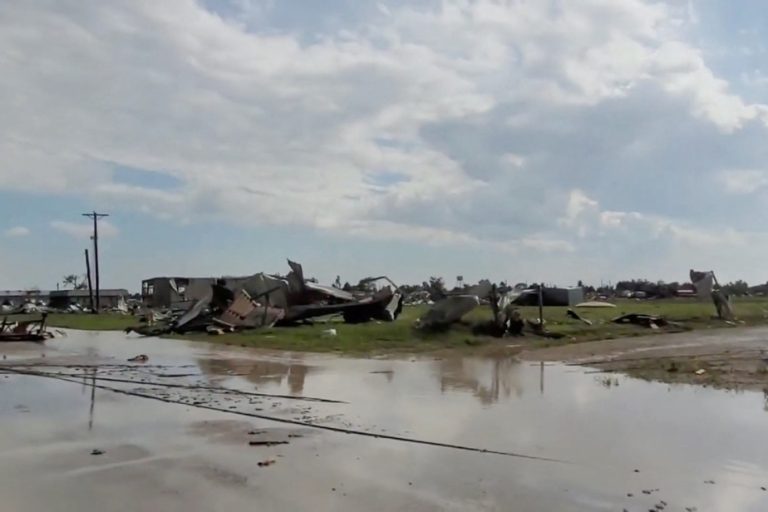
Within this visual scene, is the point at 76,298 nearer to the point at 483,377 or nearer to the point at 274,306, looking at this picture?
the point at 274,306

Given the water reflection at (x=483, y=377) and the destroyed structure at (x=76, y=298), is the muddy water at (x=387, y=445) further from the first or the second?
the destroyed structure at (x=76, y=298)

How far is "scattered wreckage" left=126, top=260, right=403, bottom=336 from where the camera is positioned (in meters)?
31.2

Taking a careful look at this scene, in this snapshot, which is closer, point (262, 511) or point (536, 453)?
point (262, 511)

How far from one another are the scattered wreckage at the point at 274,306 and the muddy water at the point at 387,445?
49.6ft

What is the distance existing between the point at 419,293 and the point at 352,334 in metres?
43.5

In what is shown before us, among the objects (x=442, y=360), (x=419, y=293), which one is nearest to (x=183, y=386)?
(x=442, y=360)

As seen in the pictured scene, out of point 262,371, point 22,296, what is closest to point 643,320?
point 262,371

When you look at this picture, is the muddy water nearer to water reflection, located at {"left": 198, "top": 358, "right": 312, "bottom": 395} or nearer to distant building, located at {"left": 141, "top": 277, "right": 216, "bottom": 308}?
water reflection, located at {"left": 198, "top": 358, "right": 312, "bottom": 395}

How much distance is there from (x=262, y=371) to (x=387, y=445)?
8.87 m

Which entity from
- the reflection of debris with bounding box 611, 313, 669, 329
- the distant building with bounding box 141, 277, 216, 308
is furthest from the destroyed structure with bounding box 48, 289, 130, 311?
the reflection of debris with bounding box 611, 313, 669, 329

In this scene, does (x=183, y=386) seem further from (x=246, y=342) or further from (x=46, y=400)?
(x=246, y=342)

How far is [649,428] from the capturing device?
→ 394 inches

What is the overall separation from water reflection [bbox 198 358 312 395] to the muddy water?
186 mm

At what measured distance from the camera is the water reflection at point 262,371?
50.1 ft
